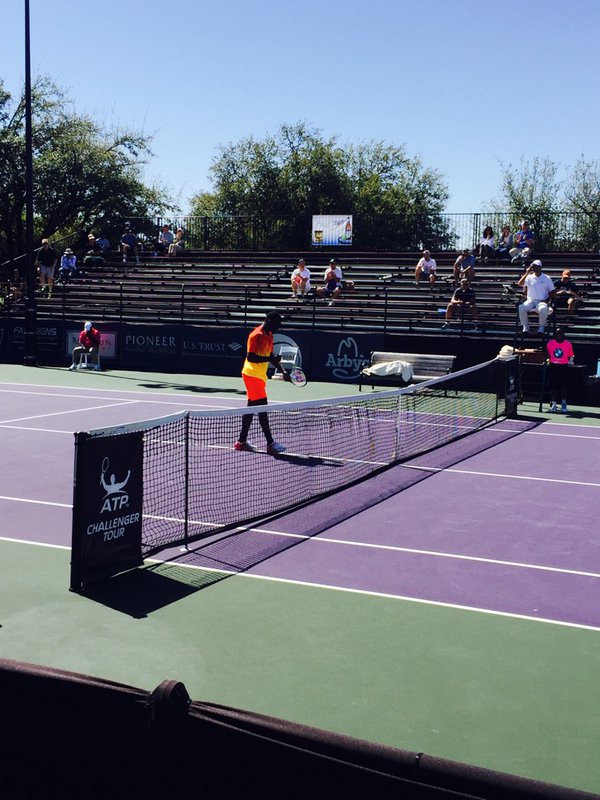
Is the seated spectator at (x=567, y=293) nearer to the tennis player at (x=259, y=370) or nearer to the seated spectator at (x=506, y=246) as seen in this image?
the seated spectator at (x=506, y=246)

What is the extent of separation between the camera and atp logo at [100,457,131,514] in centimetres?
772

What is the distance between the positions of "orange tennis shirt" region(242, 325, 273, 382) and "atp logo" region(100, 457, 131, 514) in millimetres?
5723

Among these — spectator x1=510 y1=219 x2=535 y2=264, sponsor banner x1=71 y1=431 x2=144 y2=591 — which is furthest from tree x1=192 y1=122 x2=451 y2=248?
sponsor banner x1=71 y1=431 x2=144 y2=591

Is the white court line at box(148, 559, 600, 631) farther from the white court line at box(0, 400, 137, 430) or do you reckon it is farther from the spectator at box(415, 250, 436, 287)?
the spectator at box(415, 250, 436, 287)

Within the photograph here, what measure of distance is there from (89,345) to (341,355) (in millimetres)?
7776

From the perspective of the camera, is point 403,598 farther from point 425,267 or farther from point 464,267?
point 425,267

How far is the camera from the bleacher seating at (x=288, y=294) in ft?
89.8

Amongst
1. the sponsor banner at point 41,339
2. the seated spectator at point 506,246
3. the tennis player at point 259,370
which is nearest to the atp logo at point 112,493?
the tennis player at point 259,370

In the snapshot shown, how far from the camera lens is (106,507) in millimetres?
7773

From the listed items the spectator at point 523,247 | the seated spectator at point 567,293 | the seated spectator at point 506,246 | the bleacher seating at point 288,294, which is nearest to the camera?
the seated spectator at point 567,293

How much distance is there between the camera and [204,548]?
8977 mm

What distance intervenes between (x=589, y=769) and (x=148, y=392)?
19356 mm

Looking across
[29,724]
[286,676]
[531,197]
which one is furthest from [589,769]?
[531,197]

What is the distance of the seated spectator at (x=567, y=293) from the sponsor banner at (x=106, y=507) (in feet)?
62.5
